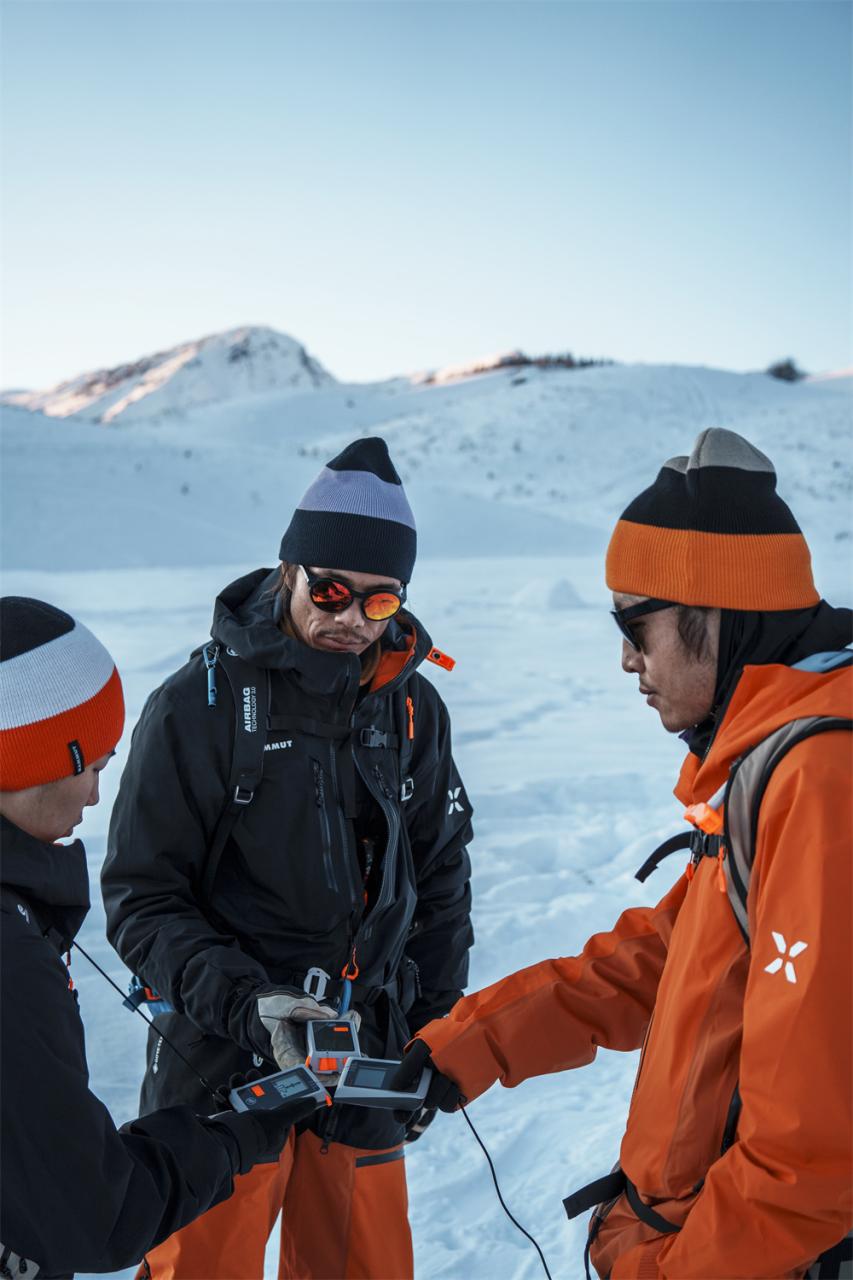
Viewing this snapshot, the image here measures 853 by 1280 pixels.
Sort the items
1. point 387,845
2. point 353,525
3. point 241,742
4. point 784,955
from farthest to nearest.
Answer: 1. point 353,525
2. point 387,845
3. point 241,742
4. point 784,955

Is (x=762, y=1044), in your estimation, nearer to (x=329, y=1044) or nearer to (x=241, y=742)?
(x=329, y=1044)

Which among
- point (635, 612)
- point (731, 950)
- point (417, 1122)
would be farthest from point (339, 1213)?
point (635, 612)

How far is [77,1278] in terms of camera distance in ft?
9.96

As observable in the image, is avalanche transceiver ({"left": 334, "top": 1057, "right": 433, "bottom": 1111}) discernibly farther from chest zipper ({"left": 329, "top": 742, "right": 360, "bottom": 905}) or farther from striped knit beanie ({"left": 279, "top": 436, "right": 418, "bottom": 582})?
striped knit beanie ({"left": 279, "top": 436, "right": 418, "bottom": 582})

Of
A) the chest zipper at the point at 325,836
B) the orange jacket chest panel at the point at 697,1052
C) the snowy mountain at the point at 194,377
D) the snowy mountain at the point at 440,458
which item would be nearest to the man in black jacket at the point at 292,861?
the chest zipper at the point at 325,836

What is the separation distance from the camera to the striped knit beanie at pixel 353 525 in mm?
2676

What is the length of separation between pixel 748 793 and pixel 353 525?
4.58 feet

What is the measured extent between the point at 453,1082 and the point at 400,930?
469mm

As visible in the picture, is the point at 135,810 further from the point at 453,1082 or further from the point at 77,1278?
the point at 77,1278

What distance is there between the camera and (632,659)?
1991 mm

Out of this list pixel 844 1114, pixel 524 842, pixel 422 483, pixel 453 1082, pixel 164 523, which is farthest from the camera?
pixel 422 483

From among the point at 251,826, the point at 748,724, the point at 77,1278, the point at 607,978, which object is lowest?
the point at 77,1278

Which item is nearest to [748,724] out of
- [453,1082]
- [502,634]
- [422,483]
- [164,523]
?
[453,1082]

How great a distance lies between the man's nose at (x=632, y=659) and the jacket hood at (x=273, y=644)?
69 cm
